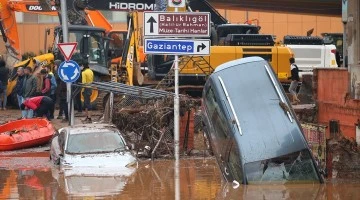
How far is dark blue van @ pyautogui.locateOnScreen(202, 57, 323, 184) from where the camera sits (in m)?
15.2

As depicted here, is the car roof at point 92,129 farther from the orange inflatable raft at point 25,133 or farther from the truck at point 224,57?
the truck at point 224,57

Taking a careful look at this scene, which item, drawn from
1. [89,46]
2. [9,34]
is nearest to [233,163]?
[89,46]

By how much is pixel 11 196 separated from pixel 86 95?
554 inches

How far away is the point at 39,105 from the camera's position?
27.8m

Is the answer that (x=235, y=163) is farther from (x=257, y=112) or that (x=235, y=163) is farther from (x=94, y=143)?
(x=94, y=143)

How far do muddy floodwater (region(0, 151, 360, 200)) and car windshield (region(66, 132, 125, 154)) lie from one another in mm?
596

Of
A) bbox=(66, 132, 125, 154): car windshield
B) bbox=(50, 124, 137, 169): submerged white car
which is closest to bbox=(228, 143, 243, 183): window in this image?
bbox=(50, 124, 137, 169): submerged white car

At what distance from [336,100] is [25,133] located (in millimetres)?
8226

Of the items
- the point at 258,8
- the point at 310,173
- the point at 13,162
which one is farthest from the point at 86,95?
the point at 258,8

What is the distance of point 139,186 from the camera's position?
16906 millimetres

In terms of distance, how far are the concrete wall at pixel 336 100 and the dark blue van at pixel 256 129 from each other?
3.94 metres

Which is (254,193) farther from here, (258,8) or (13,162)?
(258,8)

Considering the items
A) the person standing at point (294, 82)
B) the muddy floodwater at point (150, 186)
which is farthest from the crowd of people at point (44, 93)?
the muddy floodwater at point (150, 186)

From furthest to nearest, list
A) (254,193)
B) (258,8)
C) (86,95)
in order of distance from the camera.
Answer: (258,8)
(86,95)
(254,193)
